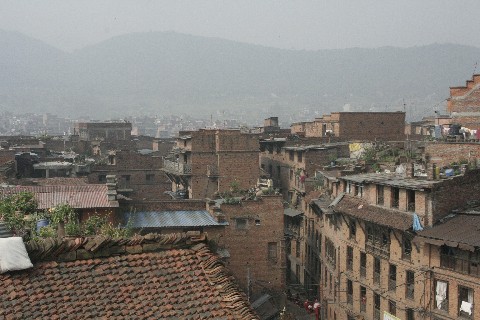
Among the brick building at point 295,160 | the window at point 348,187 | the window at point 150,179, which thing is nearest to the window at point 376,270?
the window at point 348,187

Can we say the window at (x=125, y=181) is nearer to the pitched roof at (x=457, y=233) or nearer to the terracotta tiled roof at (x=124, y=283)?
the pitched roof at (x=457, y=233)

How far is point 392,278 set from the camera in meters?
34.6

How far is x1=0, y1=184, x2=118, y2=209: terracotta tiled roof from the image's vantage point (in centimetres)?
3115

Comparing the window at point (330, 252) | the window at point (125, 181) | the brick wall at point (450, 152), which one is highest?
the brick wall at point (450, 152)

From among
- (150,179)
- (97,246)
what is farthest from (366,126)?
(97,246)

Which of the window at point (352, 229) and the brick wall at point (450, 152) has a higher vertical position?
the brick wall at point (450, 152)

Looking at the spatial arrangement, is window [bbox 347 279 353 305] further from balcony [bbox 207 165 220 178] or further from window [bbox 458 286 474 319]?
balcony [bbox 207 165 220 178]

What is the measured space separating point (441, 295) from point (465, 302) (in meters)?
1.76

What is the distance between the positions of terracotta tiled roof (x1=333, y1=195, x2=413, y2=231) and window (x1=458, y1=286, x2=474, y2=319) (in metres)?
4.28

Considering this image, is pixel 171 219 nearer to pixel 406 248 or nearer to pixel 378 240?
pixel 378 240

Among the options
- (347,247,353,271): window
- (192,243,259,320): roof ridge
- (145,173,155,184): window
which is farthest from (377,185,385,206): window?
(145,173,155,184): window

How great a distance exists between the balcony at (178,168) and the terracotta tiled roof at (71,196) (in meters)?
17.3

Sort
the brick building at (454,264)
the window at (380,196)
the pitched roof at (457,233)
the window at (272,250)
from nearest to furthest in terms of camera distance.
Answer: the pitched roof at (457,233), the brick building at (454,264), the window at (380,196), the window at (272,250)

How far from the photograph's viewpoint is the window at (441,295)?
1188 inches
